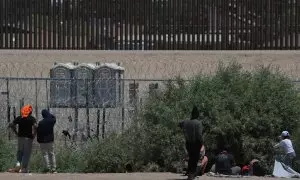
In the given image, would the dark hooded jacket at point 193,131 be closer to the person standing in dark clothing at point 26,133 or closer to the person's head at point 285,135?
the person's head at point 285,135

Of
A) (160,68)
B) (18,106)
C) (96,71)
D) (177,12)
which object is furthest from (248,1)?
(18,106)

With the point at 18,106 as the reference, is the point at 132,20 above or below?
above

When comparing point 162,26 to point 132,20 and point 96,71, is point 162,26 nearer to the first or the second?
point 132,20

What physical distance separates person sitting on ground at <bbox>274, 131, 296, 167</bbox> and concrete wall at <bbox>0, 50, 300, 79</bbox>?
8.37m

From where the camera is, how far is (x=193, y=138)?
1523 centimetres

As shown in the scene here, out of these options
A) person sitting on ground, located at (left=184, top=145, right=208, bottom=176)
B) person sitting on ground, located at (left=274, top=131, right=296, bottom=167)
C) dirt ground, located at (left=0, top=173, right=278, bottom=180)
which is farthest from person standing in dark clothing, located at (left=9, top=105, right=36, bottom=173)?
person sitting on ground, located at (left=274, top=131, right=296, bottom=167)

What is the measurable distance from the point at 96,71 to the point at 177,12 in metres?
5.90

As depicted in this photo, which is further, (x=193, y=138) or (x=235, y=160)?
→ (x=235, y=160)

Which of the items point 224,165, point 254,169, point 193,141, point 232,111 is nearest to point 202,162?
point 224,165

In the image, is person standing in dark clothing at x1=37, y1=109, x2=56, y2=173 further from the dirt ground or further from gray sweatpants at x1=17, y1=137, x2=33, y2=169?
the dirt ground

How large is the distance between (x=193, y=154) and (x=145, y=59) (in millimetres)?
11267

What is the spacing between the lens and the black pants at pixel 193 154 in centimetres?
1526

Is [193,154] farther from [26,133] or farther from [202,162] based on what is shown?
[26,133]

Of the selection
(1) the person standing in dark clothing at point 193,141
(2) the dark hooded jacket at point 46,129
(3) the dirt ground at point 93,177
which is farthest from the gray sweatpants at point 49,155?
(1) the person standing in dark clothing at point 193,141
